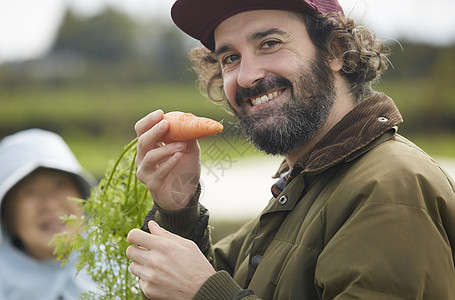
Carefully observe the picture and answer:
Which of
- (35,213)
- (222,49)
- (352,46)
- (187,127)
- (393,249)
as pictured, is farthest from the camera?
(35,213)

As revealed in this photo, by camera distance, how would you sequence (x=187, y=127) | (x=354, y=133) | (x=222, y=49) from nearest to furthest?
(x=354, y=133)
(x=187, y=127)
(x=222, y=49)

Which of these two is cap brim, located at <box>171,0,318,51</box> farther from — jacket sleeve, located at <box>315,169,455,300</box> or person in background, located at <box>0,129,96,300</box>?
person in background, located at <box>0,129,96,300</box>

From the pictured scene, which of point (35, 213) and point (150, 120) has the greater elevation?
point (150, 120)

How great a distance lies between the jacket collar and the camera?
5.91 feet

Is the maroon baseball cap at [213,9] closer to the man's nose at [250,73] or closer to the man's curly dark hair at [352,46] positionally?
the man's curly dark hair at [352,46]

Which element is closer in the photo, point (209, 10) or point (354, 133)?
point (354, 133)

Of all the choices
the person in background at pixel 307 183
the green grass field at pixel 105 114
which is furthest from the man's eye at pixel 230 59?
the green grass field at pixel 105 114

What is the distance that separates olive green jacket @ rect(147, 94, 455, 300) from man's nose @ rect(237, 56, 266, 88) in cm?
37

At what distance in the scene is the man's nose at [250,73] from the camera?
211cm

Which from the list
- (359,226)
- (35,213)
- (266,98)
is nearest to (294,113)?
(266,98)

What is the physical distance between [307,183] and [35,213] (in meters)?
2.82

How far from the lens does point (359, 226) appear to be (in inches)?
60.3

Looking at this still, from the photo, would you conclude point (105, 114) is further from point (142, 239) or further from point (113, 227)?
point (142, 239)

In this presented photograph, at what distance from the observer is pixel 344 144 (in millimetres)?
1834
